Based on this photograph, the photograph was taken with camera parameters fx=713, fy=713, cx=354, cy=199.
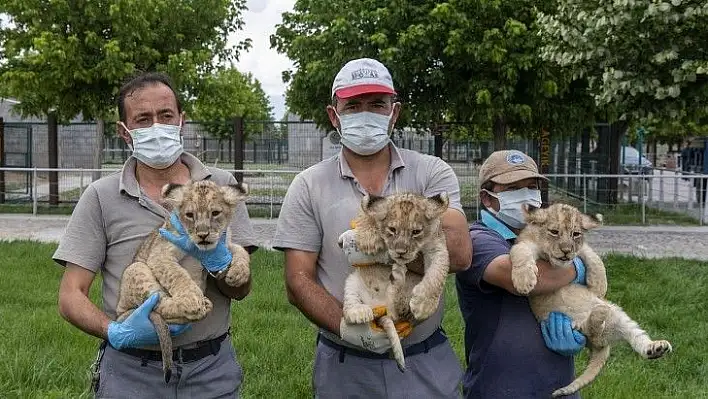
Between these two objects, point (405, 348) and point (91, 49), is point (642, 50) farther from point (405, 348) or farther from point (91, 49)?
point (91, 49)

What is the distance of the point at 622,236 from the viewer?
56.3 feet

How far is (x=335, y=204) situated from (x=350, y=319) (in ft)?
2.60

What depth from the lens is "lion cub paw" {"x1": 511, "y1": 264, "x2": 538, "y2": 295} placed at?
3.97 meters

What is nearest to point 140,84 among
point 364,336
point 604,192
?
point 364,336

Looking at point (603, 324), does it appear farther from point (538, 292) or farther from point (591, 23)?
point (591, 23)

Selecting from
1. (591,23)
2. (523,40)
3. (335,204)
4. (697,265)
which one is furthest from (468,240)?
(523,40)

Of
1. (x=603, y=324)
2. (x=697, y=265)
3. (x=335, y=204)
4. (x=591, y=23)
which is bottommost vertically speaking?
(x=697, y=265)

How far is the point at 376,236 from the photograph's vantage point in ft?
12.6

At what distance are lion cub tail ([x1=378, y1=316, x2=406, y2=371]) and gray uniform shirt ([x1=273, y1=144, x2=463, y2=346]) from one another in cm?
43

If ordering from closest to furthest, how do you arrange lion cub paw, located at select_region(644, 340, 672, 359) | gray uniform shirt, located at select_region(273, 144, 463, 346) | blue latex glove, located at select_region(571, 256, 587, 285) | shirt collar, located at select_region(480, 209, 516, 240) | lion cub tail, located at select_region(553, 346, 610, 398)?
lion cub paw, located at select_region(644, 340, 672, 359) < gray uniform shirt, located at select_region(273, 144, 463, 346) < lion cub tail, located at select_region(553, 346, 610, 398) < blue latex glove, located at select_region(571, 256, 587, 285) < shirt collar, located at select_region(480, 209, 516, 240)

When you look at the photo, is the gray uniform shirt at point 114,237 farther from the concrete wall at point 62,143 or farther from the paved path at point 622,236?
the concrete wall at point 62,143

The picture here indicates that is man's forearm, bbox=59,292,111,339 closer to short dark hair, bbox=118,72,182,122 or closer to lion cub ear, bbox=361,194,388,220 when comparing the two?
short dark hair, bbox=118,72,182,122

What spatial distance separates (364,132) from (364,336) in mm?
1223

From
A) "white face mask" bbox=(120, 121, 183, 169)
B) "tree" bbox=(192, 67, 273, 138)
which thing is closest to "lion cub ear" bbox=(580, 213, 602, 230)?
"white face mask" bbox=(120, 121, 183, 169)
